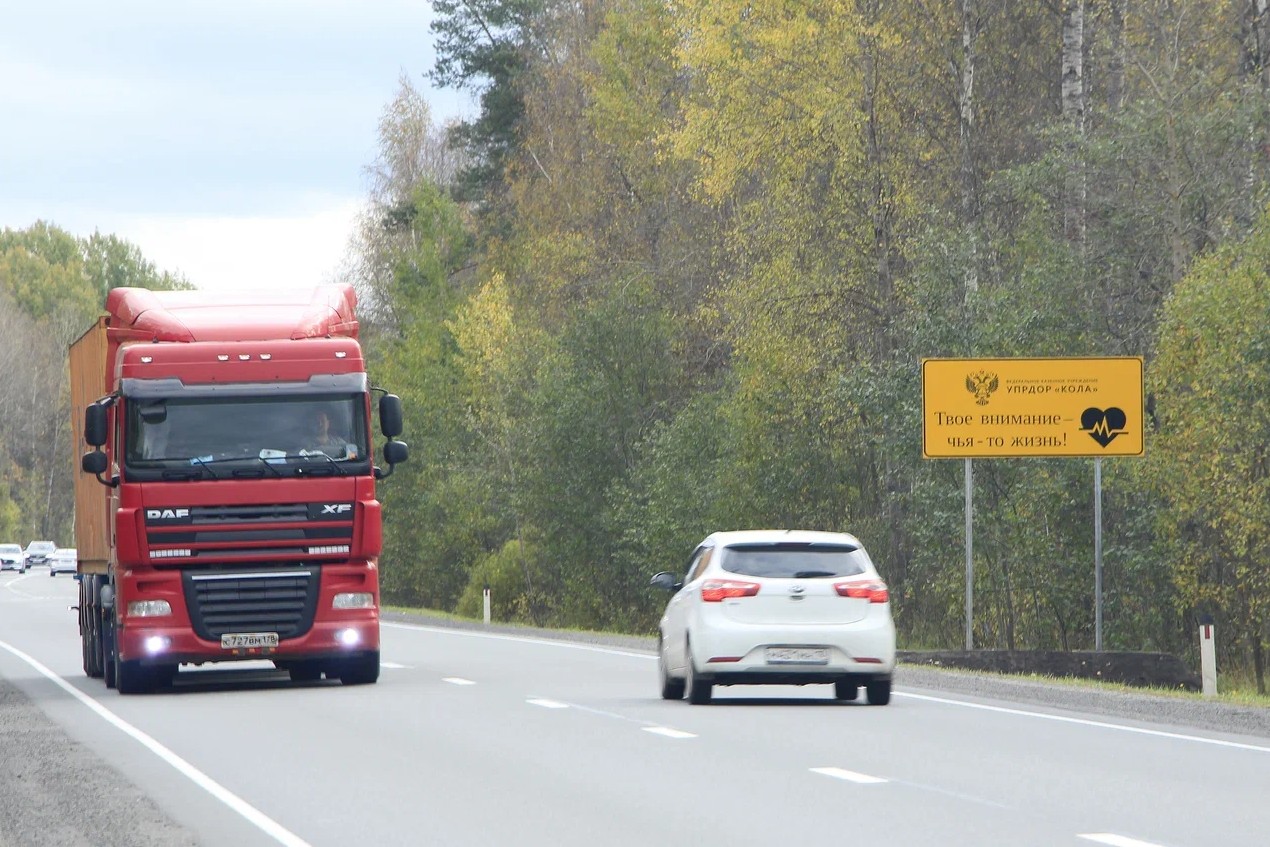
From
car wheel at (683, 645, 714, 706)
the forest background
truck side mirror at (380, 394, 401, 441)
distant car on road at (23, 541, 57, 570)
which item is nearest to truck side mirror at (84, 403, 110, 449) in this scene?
truck side mirror at (380, 394, 401, 441)

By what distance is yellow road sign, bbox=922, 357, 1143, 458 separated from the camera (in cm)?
2973

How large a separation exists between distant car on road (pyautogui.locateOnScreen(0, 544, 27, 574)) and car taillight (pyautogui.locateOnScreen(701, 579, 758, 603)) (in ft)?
322

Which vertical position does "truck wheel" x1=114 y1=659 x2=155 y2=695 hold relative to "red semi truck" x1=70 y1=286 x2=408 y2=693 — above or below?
below

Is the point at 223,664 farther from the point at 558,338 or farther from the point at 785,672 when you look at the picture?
the point at 558,338

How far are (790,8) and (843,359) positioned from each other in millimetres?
6493

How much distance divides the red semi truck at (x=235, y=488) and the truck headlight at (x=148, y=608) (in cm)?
1

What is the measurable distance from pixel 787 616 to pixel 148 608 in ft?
21.0

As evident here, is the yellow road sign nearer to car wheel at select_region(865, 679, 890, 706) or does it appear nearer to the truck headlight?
car wheel at select_region(865, 679, 890, 706)

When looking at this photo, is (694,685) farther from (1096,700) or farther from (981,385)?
(981,385)

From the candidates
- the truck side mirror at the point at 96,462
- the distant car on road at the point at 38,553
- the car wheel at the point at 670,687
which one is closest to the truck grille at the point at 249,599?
the truck side mirror at the point at 96,462

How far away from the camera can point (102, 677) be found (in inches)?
1030

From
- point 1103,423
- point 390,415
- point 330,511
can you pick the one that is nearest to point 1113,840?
point 390,415

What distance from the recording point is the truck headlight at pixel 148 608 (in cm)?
2186

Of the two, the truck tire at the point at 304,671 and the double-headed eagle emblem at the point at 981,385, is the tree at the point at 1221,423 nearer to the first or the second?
the double-headed eagle emblem at the point at 981,385
